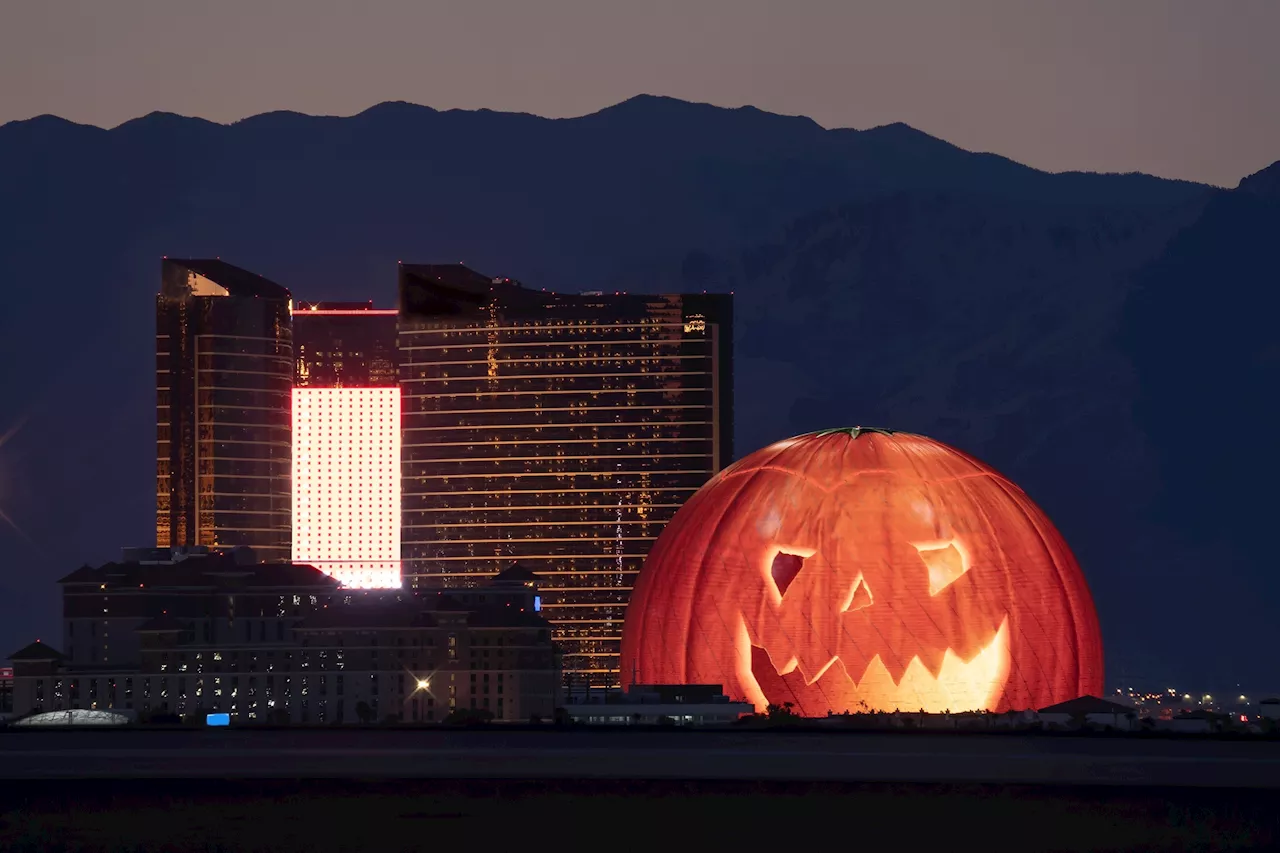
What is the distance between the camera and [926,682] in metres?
97.7

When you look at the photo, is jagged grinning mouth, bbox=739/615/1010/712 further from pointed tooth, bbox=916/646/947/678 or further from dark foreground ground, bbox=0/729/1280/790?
dark foreground ground, bbox=0/729/1280/790

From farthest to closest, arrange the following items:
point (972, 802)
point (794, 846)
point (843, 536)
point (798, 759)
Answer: point (843, 536), point (798, 759), point (972, 802), point (794, 846)

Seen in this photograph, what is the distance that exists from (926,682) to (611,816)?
143 feet

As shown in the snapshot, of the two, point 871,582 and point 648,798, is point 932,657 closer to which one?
point 871,582

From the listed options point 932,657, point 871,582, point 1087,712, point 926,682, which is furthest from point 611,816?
point 1087,712

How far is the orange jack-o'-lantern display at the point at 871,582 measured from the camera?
97000mm

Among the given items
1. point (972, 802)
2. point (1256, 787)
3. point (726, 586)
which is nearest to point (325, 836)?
point (972, 802)

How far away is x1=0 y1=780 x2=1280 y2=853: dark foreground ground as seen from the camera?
5250cm

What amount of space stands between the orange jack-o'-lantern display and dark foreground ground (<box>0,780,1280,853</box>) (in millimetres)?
38231

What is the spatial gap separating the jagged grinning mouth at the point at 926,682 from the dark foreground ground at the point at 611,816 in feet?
128

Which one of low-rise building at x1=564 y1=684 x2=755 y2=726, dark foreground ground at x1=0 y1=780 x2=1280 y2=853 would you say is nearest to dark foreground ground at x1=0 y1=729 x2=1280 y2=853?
dark foreground ground at x1=0 y1=780 x2=1280 y2=853

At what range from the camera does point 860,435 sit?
9869 cm

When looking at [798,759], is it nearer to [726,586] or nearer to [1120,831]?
[1120,831]

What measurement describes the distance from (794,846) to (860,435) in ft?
157
